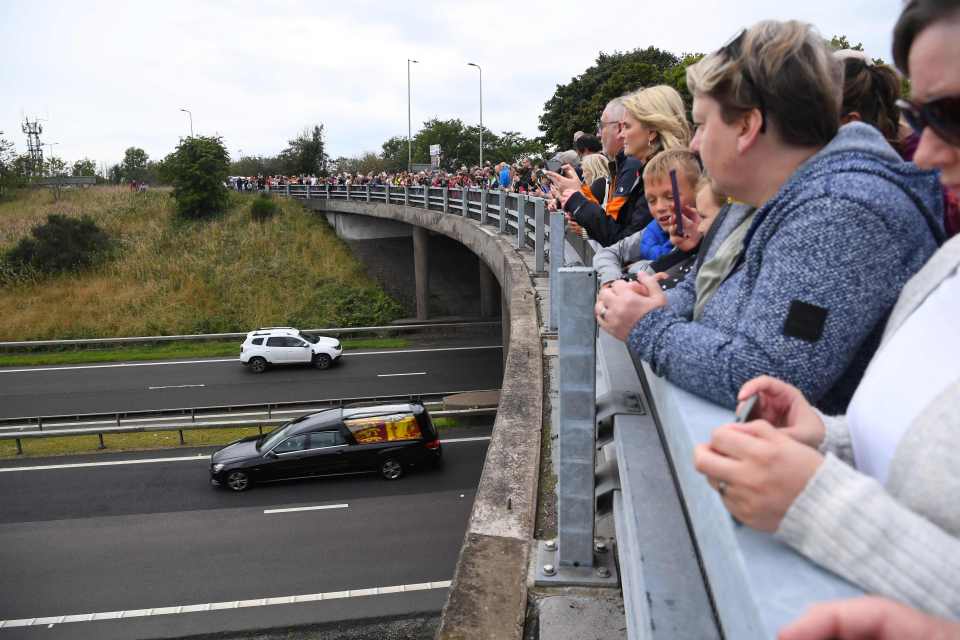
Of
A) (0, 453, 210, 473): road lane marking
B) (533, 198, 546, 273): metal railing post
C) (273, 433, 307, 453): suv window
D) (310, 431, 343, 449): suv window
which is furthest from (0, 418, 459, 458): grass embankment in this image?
(533, 198, 546, 273): metal railing post

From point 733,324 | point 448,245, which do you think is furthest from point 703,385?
point 448,245

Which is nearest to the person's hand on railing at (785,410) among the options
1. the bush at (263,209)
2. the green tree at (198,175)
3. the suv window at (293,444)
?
the suv window at (293,444)

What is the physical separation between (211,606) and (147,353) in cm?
2132

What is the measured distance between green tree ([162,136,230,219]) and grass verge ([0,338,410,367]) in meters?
15.0

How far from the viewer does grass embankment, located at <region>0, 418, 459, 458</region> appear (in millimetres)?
18188

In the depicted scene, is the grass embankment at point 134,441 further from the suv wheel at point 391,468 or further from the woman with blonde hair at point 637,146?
the woman with blonde hair at point 637,146

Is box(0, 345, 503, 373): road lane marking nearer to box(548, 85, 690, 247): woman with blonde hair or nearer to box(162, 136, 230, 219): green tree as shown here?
box(162, 136, 230, 219): green tree

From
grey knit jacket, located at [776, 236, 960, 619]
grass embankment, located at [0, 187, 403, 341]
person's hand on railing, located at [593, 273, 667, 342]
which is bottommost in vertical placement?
grass embankment, located at [0, 187, 403, 341]

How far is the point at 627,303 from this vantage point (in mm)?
1777

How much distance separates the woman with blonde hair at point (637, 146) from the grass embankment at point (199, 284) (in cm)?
2837

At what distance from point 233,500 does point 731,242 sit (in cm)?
1464

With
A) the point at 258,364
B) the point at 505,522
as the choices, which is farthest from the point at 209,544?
the point at 258,364

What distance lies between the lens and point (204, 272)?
37.0 metres

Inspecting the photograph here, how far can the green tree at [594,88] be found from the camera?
43.6m
